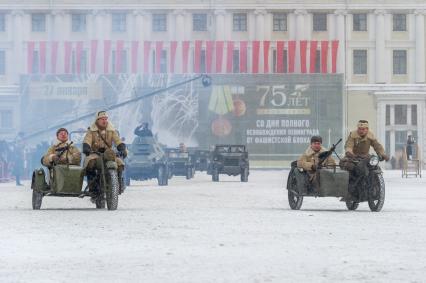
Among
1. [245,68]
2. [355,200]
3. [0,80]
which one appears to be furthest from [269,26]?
[355,200]

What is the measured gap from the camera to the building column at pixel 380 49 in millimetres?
93125

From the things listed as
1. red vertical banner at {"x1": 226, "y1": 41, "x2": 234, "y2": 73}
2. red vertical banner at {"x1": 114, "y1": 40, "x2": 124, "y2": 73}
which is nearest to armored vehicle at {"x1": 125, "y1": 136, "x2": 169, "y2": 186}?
red vertical banner at {"x1": 114, "y1": 40, "x2": 124, "y2": 73}

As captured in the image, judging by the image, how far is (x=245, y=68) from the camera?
91.4m

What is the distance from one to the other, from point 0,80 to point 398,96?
2876cm

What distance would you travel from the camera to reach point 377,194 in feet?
70.6

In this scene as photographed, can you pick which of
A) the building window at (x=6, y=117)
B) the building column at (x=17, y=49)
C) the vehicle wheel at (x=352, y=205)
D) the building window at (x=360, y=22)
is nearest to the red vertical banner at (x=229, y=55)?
the building window at (x=360, y=22)

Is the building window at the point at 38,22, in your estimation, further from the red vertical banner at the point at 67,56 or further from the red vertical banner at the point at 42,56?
the red vertical banner at the point at 42,56

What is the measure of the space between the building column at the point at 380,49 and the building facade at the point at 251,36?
7cm

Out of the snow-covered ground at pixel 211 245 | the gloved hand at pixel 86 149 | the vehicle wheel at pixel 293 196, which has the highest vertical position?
the gloved hand at pixel 86 149

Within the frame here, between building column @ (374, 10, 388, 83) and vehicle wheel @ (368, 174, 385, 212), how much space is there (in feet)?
236

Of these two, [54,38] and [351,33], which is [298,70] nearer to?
[351,33]

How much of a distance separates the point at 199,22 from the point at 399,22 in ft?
49.1

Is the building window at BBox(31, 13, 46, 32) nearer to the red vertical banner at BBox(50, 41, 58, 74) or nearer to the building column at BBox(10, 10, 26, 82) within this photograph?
the building column at BBox(10, 10, 26, 82)

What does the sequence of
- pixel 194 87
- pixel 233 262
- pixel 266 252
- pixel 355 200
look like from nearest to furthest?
pixel 233 262, pixel 266 252, pixel 355 200, pixel 194 87
